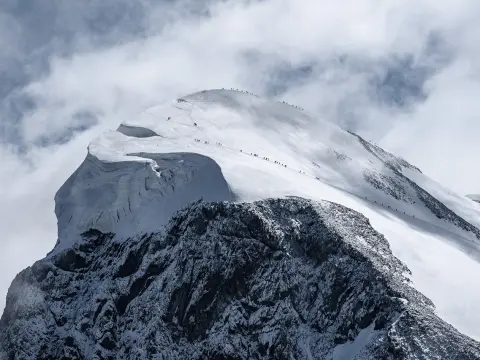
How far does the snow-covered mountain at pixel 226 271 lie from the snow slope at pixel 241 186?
0.37 metres

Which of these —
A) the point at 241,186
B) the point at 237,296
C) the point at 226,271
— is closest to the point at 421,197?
the point at 241,186

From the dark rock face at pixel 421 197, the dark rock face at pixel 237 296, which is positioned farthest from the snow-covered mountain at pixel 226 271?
the dark rock face at pixel 421 197

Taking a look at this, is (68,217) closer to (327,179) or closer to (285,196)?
(285,196)

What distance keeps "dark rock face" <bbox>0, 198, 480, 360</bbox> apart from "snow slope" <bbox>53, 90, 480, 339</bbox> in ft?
14.5

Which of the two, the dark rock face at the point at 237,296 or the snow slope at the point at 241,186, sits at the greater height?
the snow slope at the point at 241,186

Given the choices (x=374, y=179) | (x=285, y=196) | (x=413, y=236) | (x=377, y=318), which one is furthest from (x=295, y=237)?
(x=374, y=179)

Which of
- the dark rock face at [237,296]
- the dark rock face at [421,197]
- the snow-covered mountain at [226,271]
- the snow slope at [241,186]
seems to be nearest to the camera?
the dark rock face at [237,296]

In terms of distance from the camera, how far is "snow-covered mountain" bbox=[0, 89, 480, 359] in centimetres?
12181

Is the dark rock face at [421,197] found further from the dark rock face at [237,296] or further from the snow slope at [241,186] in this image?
the dark rock face at [237,296]

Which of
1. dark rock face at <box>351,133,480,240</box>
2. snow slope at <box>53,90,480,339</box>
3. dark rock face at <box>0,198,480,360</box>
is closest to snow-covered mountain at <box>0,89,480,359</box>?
dark rock face at <box>0,198,480,360</box>

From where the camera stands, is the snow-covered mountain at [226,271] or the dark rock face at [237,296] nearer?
the dark rock face at [237,296]

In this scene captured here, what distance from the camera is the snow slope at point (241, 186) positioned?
5450 inches

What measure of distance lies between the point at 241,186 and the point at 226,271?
15478mm

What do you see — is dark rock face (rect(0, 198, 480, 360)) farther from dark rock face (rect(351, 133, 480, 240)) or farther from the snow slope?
dark rock face (rect(351, 133, 480, 240))
